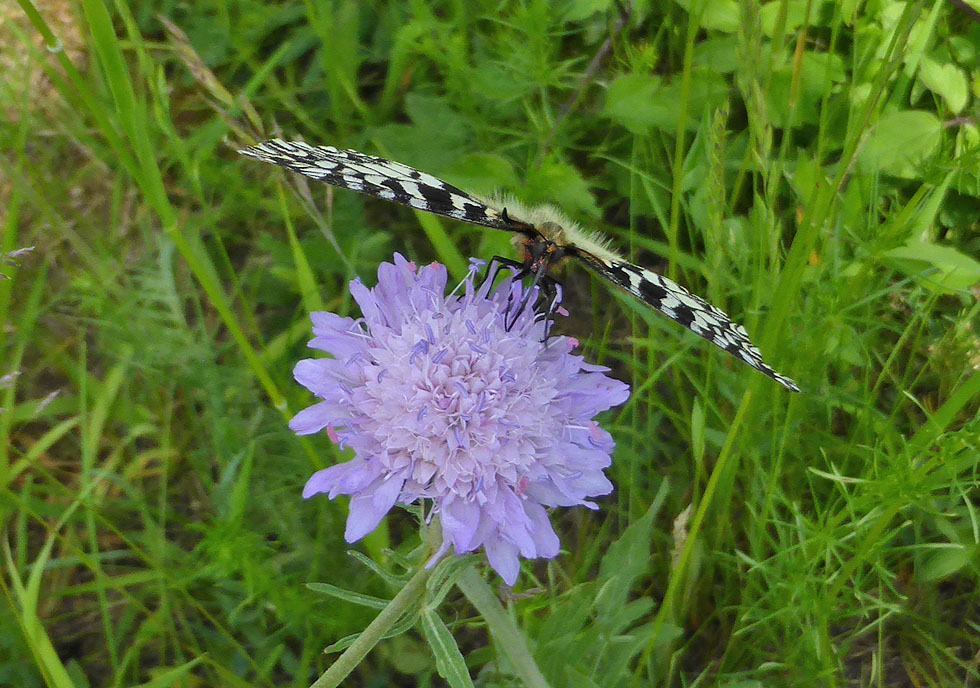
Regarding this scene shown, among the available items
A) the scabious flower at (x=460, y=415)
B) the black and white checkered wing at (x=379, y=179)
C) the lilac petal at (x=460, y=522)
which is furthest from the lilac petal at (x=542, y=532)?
the black and white checkered wing at (x=379, y=179)

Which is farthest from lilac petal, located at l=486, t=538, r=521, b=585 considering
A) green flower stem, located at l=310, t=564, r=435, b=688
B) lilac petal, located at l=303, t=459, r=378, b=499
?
lilac petal, located at l=303, t=459, r=378, b=499

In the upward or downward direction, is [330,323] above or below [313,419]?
above

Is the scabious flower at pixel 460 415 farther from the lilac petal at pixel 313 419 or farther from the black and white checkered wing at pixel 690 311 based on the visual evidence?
the black and white checkered wing at pixel 690 311

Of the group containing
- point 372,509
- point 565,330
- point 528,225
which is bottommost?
point 565,330

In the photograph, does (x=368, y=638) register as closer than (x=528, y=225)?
Yes

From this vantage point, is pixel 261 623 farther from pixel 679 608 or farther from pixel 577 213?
pixel 577 213

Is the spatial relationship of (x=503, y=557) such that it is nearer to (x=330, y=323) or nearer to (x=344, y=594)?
(x=344, y=594)

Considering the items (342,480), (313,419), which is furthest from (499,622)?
(313,419)
